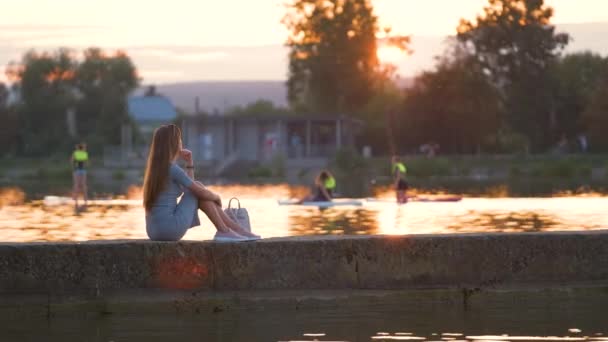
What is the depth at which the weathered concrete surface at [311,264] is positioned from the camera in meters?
14.3

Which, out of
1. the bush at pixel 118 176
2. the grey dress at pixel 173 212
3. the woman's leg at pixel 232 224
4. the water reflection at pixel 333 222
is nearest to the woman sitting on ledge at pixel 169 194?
the grey dress at pixel 173 212

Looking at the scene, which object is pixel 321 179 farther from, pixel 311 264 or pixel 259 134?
pixel 259 134

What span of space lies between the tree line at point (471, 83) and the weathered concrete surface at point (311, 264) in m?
75.2

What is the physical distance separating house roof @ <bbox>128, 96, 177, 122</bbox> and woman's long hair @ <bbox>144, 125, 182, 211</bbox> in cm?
A: 16119

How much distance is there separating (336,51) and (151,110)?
63.6 meters

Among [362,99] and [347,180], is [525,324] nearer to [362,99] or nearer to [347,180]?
[347,180]

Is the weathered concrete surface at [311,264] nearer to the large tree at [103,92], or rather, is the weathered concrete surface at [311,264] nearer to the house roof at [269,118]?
the house roof at [269,118]

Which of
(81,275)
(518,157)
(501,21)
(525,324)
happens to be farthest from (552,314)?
(501,21)

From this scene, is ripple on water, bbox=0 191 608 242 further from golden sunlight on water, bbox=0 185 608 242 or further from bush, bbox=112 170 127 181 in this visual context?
bush, bbox=112 170 127 181

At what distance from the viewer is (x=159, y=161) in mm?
14984

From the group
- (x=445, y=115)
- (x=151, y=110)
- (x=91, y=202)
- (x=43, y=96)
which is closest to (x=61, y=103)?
(x=43, y=96)

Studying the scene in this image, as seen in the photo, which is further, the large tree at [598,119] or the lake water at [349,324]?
the large tree at [598,119]

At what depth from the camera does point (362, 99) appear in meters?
119

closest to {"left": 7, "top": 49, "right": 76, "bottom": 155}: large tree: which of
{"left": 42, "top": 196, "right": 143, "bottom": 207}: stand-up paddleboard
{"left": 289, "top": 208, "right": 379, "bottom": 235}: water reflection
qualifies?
{"left": 42, "top": 196, "right": 143, "bottom": 207}: stand-up paddleboard
